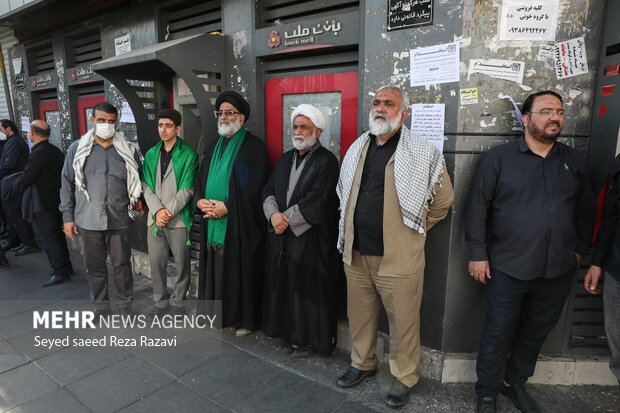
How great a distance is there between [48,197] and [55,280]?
3.47 feet

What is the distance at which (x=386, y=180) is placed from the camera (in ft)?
8.90

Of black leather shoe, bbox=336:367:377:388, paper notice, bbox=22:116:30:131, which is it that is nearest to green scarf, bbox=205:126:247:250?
black leather shoe, bbox=336:367:377:388

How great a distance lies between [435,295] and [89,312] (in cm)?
341

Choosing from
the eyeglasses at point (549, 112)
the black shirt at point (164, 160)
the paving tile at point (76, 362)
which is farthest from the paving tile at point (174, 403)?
the eyeglasses at point (549, 112)

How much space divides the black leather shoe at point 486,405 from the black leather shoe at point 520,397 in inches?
8.0

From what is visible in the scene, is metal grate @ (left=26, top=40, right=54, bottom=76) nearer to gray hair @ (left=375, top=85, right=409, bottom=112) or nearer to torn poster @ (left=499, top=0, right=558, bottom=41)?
gray hair @ (left=375, top=85, right=409, bottom=112)

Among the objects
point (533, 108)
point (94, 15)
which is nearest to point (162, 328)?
point (533, 108)

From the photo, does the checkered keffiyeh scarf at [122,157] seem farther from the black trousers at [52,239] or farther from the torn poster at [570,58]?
the torn poster at [570,58]

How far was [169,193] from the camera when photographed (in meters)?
3.86

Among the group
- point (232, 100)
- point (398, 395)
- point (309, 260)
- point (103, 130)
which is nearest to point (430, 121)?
point (309, 260)

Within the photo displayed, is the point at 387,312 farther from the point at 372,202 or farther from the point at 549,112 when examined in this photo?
the point at 549,112

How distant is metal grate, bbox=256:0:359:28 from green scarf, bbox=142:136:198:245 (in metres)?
1.43

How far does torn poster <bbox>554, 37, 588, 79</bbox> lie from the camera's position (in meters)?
2.74

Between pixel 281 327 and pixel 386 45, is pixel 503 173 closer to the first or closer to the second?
pixel 386 45
